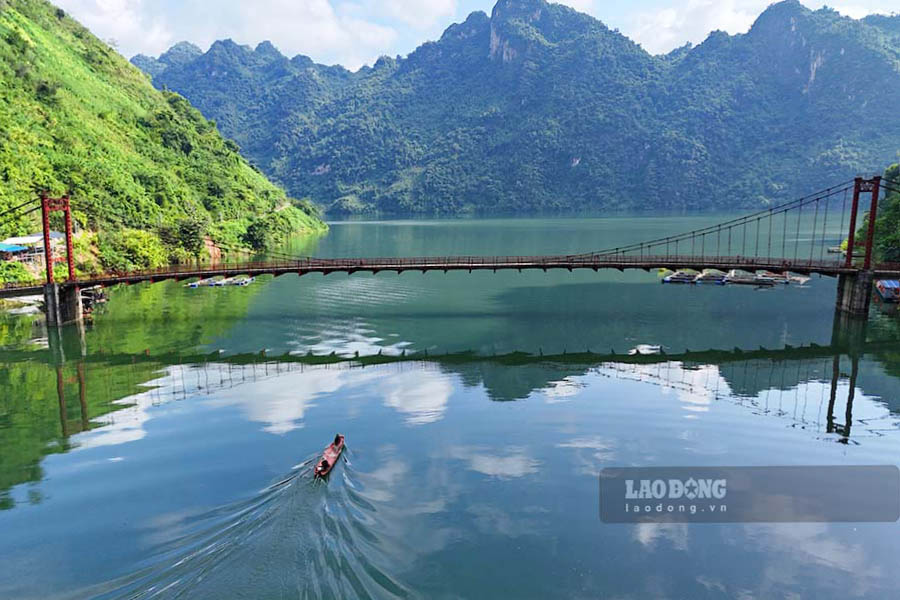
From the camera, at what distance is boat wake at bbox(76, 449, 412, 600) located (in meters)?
17.8

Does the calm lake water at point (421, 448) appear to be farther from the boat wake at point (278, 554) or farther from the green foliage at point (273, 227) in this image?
the green foliage at point (273, 227)

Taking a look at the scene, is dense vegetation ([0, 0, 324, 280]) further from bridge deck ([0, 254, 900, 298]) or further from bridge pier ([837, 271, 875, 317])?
bridge pier ([837, 271, 875, 317])

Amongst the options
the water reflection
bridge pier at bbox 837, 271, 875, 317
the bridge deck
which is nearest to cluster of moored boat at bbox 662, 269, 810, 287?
the bridge deck

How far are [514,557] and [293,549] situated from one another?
788 centimetres

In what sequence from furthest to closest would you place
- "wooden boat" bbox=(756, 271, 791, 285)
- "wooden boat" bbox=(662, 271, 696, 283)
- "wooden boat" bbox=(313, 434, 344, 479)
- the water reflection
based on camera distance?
"wooden boat" bbox=(662, 271, 696, 283)
"wooden boat" bbox=(756, 271, 791, 285)
the water reflection
"wooden boat" bbox=(313, 434, 344, 479)

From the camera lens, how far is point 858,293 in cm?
5997

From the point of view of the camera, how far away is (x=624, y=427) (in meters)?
32.9

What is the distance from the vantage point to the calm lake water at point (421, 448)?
1958 centimetres

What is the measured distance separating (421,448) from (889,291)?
69180 millimetres

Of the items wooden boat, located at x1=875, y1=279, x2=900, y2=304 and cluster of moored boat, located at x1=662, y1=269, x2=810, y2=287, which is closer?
wooden boat, located at x1=875, y1=279, x2=900, y2=304

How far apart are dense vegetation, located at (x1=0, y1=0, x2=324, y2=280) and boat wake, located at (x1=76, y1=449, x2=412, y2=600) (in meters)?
62.1

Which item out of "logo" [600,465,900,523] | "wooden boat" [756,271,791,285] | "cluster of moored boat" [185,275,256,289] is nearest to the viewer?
"logo" [600,465,900,523]

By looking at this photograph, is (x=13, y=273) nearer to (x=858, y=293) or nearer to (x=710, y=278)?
(x=858, y=293)

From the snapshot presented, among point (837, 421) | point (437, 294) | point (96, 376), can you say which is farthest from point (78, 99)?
point (837, 421)
